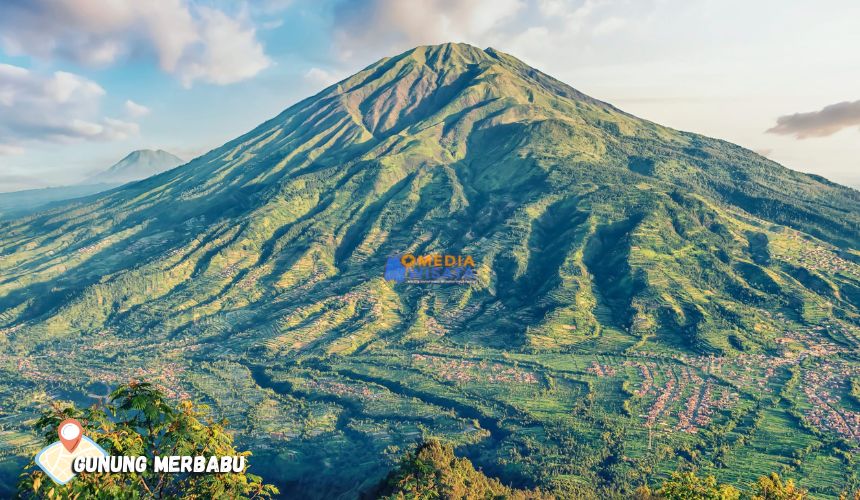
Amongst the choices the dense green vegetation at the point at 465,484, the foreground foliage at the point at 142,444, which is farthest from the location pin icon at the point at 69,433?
the dense green vegetation at the point at 465,484

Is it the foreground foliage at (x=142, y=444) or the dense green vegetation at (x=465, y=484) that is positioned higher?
the foreground foliage at (x=142, y=444)

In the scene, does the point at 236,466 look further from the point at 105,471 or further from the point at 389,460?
the point at 389,460

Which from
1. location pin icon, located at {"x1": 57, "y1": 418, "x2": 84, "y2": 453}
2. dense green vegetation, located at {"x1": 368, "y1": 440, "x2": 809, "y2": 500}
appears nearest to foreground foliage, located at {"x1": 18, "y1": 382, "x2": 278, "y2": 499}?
location pin icon, located at {"x1": 57, "y1": 418, "x2": 84, "y2": 453}

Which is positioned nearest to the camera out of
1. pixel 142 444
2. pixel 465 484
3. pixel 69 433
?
pixel 69 433

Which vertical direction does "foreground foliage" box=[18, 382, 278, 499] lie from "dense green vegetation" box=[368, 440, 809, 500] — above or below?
above

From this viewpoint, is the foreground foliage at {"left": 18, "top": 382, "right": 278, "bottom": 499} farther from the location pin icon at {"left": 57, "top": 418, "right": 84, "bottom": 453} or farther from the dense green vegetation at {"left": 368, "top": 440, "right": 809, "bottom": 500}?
the dense green vegetation at {"left": 368, "top": 440, "right": 809, "bottom": 500}

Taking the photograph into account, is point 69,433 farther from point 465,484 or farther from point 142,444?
point 465,484

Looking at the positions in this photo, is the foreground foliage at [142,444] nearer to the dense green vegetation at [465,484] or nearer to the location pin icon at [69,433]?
the location pin icon at [69,433]

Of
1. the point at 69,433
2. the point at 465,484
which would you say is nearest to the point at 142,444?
the point at 69,433
